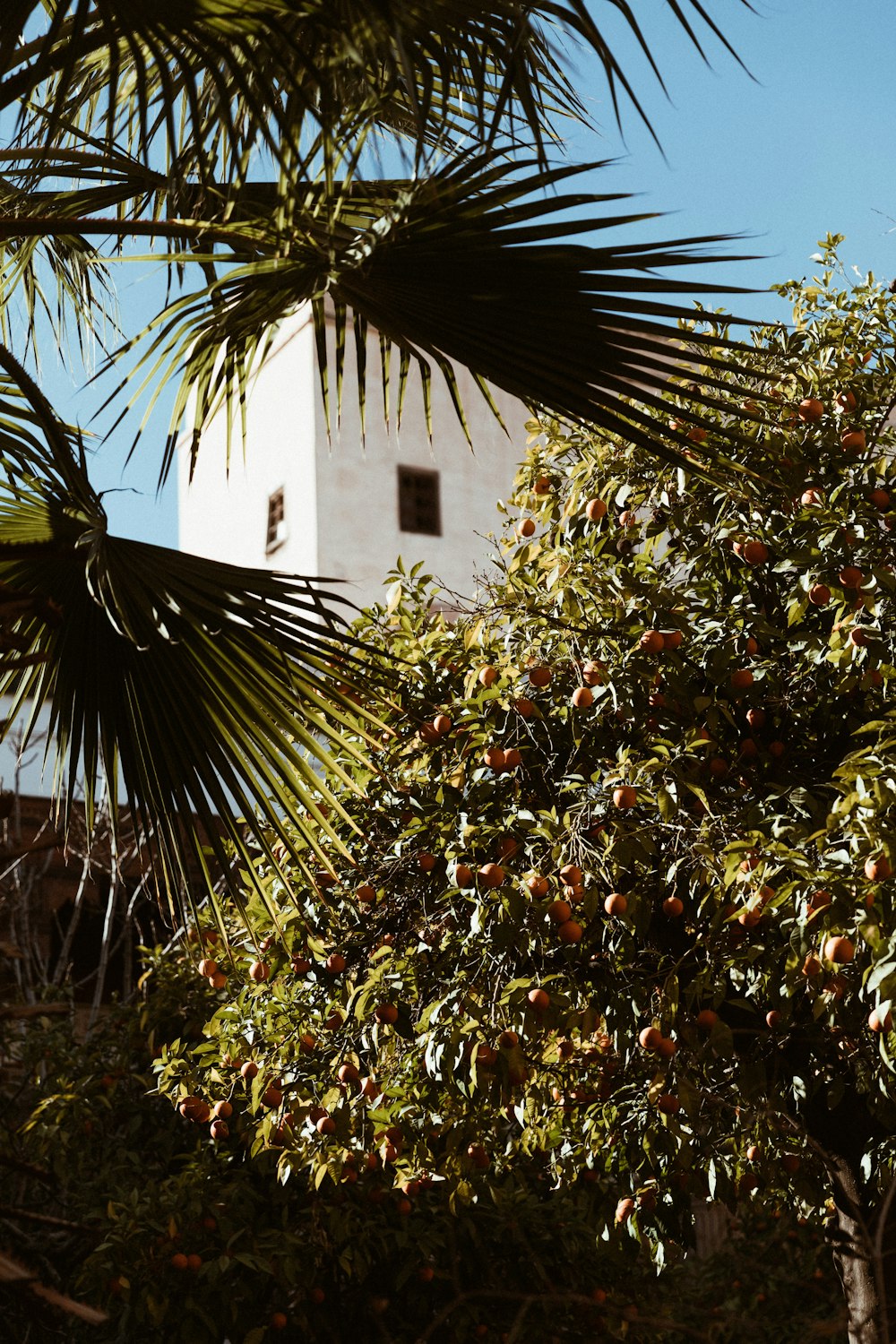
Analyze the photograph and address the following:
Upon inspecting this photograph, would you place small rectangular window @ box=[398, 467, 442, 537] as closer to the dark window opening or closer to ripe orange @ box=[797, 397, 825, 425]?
the dark window opening

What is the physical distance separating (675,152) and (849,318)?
2.86 meters

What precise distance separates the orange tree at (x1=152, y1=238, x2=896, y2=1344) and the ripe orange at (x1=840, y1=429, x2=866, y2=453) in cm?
2

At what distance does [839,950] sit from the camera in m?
3.31

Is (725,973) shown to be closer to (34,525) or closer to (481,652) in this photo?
(481,652)

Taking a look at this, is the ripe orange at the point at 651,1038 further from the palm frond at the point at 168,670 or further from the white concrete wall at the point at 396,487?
the white concrete wall at the point at 396,487

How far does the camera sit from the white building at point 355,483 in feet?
55.1

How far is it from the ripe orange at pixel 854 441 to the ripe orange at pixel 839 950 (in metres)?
1.82

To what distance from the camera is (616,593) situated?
14.3 ft

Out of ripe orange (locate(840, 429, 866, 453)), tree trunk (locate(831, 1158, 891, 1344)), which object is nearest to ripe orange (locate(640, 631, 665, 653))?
ripe orange (locate(840, 429, 866, 453))

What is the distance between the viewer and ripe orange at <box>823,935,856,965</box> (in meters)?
3.31

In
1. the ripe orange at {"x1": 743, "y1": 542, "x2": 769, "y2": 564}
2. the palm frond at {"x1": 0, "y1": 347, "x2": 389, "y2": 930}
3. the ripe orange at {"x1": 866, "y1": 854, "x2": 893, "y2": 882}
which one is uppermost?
the ripe orange at {"x1": 743, "y1": 542, "x2": 769, "y2": 564}

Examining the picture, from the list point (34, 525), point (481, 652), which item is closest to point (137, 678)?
point (34, 525)

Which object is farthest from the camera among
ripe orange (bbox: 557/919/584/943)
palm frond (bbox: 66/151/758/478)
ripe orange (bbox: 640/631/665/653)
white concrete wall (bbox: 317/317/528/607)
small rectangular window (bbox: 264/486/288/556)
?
small rectangular window (bbox: 264/486/288/556)

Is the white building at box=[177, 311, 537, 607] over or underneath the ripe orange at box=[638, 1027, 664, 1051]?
over
